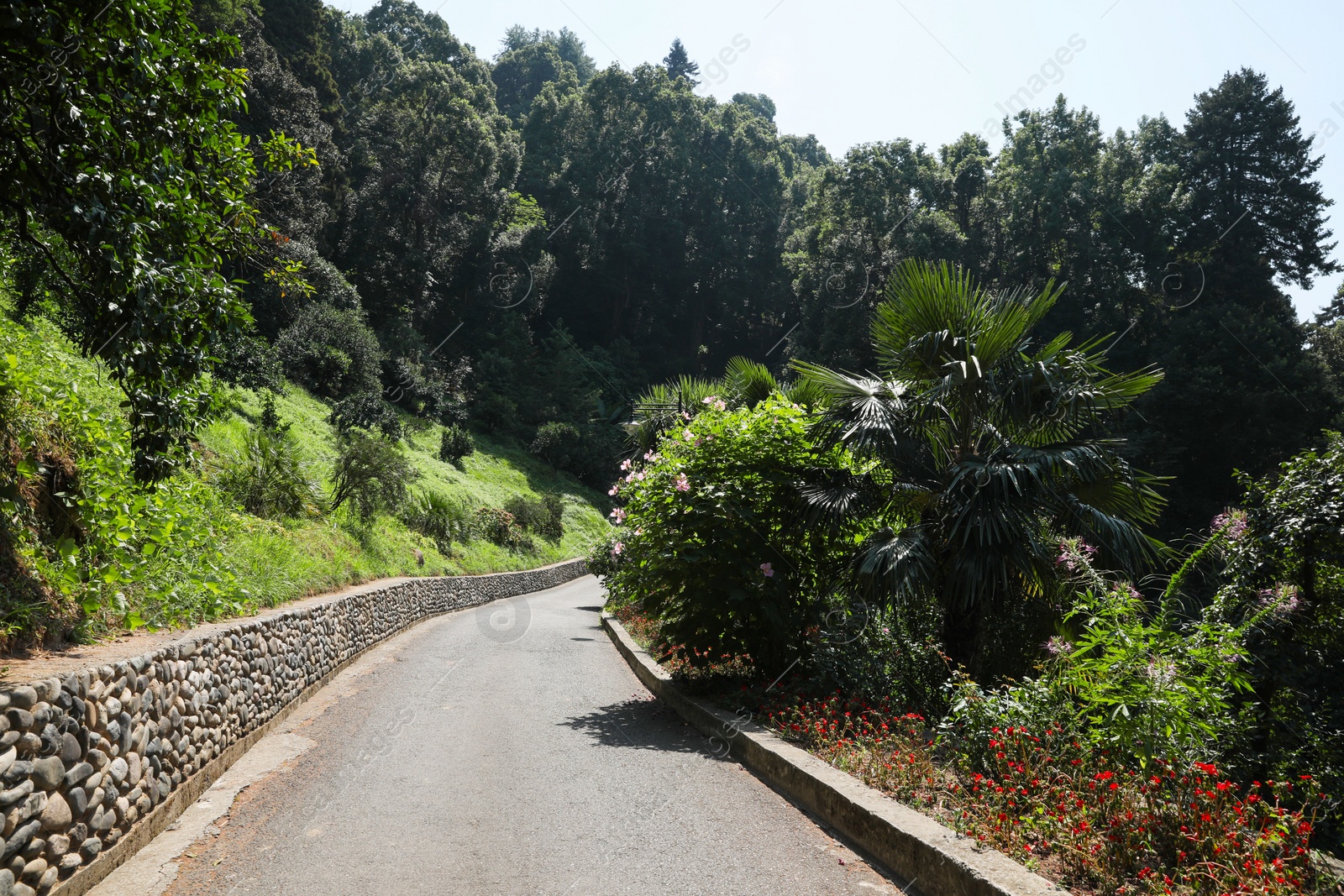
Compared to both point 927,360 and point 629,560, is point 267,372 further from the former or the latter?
point 927,360

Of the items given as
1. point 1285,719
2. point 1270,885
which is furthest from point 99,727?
point 1285,719

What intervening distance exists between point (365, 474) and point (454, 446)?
59.4ft

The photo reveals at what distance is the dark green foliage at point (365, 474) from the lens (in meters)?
16.2

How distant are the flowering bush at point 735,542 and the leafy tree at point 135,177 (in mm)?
4706

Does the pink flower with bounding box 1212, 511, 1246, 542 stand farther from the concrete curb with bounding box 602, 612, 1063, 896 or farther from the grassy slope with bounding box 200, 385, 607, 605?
the grassy slope with bounding box 200, 385, 607, 605

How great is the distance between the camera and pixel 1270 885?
3.42 m

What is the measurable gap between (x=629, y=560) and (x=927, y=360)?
4.02 m

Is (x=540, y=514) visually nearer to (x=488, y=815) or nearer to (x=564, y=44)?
(x=488, y=815)

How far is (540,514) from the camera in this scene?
3269cm

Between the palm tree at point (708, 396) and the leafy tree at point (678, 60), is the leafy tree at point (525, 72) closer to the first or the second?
the leafy tree at point (678, 60)

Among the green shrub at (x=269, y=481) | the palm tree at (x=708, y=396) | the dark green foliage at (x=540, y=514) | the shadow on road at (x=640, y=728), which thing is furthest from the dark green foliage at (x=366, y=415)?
the shadow on road at (x=640, y=728)

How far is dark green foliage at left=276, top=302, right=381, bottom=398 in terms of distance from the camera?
29516mm

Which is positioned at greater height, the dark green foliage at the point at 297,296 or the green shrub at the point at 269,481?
the dark green foliage at the point at 297,296

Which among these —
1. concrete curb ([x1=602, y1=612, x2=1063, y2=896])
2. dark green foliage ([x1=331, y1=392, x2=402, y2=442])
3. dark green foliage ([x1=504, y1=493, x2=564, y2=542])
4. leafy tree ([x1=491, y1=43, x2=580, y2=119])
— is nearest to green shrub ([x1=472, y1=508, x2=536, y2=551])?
dark green foliage ([x1=504, y1=493, x2=564, y2=542])
